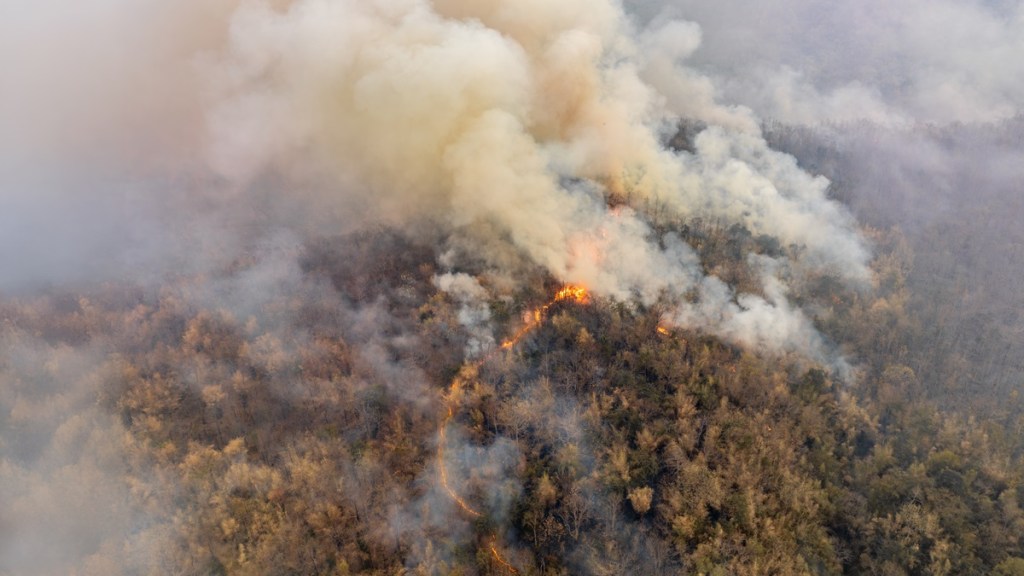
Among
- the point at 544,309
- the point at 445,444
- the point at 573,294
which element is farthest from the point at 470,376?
the point at 573,294

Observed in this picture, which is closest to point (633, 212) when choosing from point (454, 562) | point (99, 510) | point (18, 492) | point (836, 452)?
point (836, 452)

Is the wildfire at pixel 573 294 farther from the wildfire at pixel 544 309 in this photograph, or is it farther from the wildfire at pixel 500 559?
the wildfire at pixel 500 559

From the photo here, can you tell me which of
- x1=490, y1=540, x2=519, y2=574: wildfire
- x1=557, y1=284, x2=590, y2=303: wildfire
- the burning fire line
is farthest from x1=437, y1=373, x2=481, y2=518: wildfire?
x1=557, y1=284, x2=590, y2=303: wildfire

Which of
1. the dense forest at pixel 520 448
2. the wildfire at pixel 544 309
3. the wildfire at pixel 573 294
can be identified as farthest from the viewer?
the wildfire at pixel 573 294

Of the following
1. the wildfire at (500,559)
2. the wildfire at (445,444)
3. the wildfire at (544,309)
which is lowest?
the wildfire at (500,559)

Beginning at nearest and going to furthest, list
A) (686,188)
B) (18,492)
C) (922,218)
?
(18,492), (686,188), (922,218)

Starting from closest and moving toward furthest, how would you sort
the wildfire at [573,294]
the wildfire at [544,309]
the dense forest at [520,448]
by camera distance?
1. the dense forest at [520,448]
2. the wildfire at [544,309]
3. the wildfire at [573,294]

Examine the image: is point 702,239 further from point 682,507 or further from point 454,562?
point 454,562

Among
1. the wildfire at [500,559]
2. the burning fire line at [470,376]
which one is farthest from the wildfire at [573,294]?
the wildfire at [500,559]
